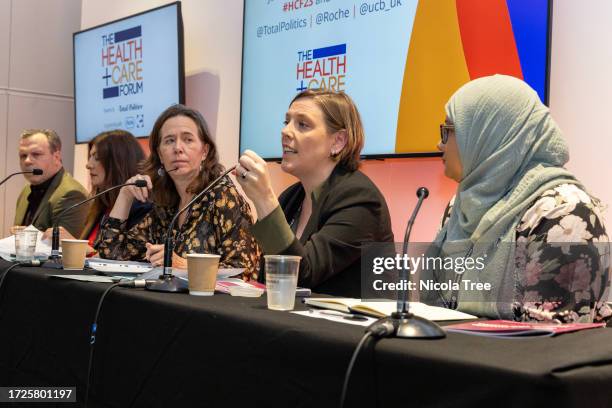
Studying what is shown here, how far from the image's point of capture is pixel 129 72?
4.66 metres

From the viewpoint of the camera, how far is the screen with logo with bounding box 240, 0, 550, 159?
103 inches

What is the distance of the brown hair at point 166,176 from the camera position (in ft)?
8.74

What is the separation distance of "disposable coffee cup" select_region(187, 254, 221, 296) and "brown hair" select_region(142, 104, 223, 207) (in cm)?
109

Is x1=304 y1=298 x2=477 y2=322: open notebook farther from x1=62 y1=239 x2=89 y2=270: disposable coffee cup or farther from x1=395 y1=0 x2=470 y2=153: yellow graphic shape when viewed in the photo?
x1=395 y1=0 x2=470 y2=153: yellow graphic shape

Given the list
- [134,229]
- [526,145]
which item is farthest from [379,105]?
[526,145]

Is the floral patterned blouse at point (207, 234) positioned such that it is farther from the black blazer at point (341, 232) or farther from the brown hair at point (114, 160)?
the brown hair at point (114, 160)

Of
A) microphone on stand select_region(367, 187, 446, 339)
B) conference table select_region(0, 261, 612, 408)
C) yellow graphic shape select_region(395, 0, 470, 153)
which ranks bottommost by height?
conference table select_region(0, 261, 612, 408)

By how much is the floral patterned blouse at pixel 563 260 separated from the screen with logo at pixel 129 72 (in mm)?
3015

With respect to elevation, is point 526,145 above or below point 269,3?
below

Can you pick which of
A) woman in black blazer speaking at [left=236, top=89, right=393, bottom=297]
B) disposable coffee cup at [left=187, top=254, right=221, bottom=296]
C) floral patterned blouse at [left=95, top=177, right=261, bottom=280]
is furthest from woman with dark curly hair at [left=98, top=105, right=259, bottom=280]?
disposable coffee cup at [left=187, top=254, right=221, bottom=296]

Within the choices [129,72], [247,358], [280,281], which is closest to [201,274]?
[280,281]

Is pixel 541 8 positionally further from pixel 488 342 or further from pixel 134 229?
pixel 488 342

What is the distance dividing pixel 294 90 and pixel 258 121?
30 centimetres

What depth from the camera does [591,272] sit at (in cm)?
137
